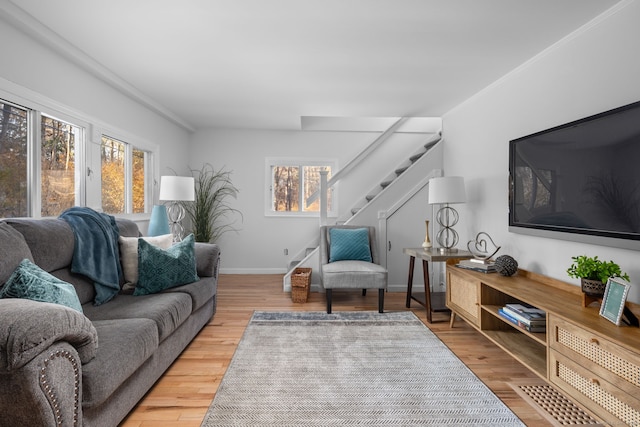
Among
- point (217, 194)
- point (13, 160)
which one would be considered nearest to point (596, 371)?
point (13, 160)

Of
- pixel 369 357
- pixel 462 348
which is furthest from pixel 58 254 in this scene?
pixel 462 348

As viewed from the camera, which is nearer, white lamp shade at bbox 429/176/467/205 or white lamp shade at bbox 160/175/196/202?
white lamp shade at bbox 429/176/467/205

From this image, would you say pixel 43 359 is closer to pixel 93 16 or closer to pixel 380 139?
pixel 93 16

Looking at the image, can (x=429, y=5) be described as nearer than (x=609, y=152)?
No

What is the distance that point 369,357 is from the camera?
8.54ft

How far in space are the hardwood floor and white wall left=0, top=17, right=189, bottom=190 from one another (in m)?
2.15

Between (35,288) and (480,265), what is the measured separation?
301 centimetres

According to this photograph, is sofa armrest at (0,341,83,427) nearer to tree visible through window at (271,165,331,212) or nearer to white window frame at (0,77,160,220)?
white window frame at (0,77,160,220)

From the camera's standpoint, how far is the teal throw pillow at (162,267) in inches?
106

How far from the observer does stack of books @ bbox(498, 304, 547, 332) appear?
2.18m

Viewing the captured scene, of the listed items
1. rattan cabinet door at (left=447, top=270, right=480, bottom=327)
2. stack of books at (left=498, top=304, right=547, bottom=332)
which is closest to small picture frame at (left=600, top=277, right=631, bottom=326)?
stack of books at (left=498, top=304, right=547, bottom=332)

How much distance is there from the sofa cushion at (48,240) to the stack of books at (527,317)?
2.93m

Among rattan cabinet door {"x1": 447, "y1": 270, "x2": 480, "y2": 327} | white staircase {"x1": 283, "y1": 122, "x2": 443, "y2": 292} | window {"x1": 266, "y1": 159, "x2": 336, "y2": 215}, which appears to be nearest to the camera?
rattan cabinet door {"x1": 447, "y1": 270, "x2": 480, "y2": 327}

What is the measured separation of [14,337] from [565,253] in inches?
119
